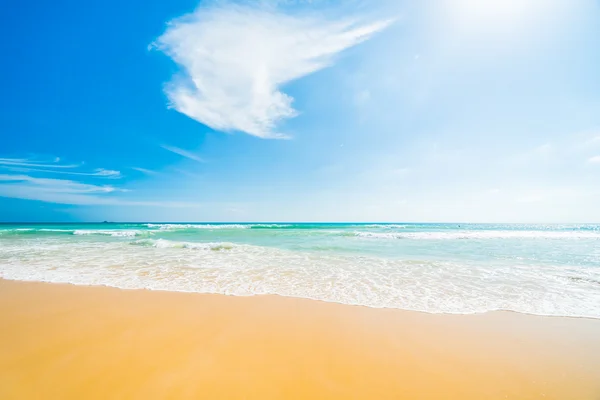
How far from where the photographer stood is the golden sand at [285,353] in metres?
2.33

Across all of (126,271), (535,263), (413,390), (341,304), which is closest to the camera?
(413,390)

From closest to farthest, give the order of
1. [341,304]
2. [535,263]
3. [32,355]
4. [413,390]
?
[413,390]
[32,355]
[341,304]
[535,263]

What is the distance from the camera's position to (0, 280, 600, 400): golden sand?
2.33 metres

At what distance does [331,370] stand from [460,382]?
1.28 metres

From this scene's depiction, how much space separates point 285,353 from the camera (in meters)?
2.89

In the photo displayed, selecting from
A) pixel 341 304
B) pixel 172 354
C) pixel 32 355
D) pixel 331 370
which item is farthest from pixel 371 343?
pixel 32 355

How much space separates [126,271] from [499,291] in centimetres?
960

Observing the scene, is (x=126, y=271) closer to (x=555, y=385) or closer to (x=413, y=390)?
(x=413, y=390)

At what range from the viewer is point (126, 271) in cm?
714

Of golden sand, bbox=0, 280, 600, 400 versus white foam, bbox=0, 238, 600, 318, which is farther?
white foam, bbox=0, 238, 600, 318

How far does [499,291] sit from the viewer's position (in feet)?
17.8

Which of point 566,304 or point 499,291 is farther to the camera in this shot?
point 499,291

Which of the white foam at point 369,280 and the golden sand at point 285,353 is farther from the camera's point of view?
the white foam at point 369,280

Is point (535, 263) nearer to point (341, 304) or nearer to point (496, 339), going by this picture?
point (496, 339)
